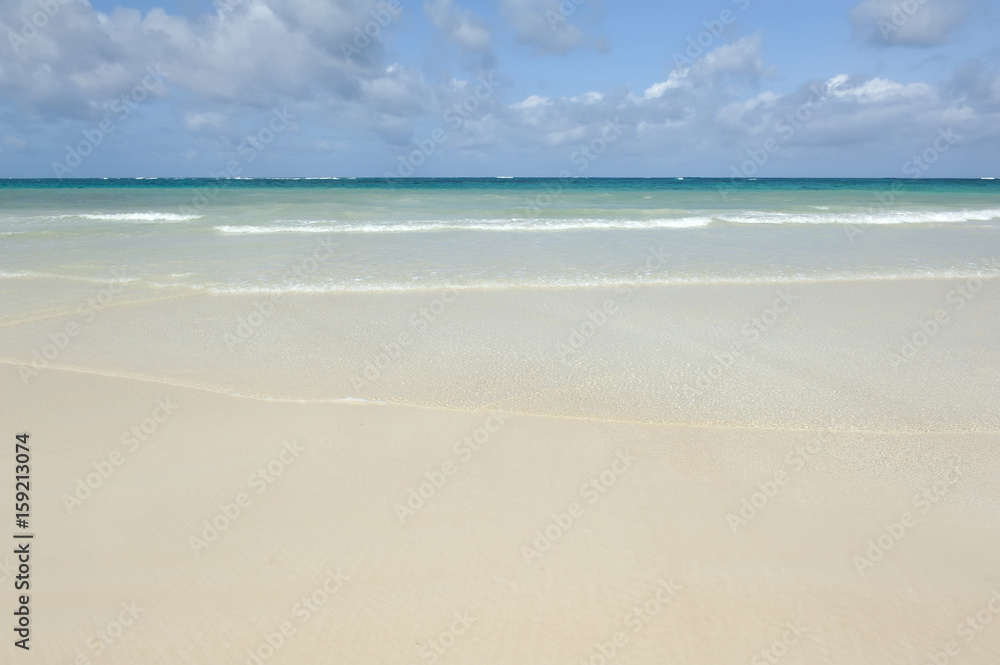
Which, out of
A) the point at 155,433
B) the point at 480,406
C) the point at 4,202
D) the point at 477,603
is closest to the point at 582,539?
the point at 477,603

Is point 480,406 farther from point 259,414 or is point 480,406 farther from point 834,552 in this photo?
point 834,552

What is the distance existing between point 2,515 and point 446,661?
3.01 meters
